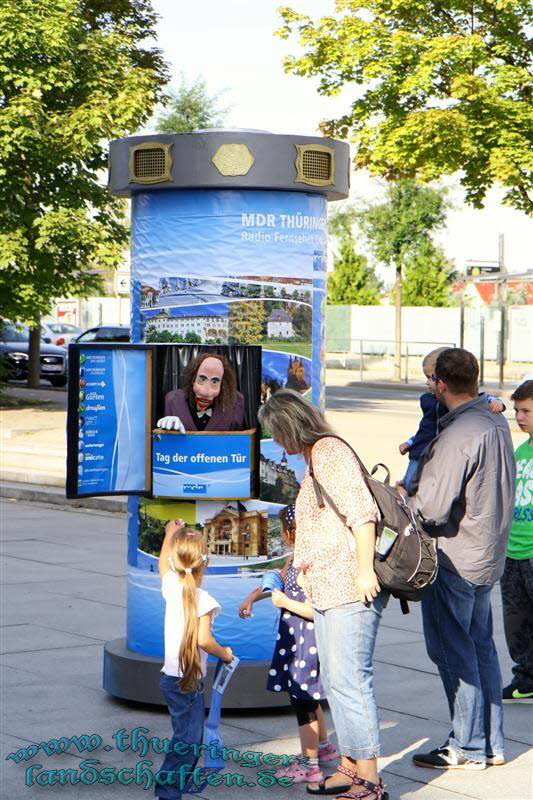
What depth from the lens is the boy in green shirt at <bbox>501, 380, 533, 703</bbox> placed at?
6.36 m

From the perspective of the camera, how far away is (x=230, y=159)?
6.15 metres

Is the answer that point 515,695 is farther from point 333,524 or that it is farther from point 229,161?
point 229,161

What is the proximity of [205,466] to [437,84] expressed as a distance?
1804 cm

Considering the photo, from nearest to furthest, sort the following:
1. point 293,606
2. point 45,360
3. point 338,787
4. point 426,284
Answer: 1. point 338,787
2. point 293,606
3. point 45,360
4. point 426,284

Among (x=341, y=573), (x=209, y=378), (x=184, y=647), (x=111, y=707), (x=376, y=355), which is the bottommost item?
(x=111, y=707)

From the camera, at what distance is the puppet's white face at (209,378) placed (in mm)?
6012

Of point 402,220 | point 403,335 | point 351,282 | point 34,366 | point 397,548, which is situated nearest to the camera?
point 397,548

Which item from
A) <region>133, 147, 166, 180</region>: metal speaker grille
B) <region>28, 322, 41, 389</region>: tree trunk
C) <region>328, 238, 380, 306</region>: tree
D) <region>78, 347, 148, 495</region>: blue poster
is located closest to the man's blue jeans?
<region>78, 347, 148, 495</region>: blue poster

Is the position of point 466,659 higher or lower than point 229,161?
lower

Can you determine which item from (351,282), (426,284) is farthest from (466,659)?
(351,282)

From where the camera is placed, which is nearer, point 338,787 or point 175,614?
point 175,614

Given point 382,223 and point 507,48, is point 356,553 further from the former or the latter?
point 382,223

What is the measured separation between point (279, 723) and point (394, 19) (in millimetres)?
19680

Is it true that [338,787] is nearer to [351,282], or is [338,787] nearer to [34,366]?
[34,366]
